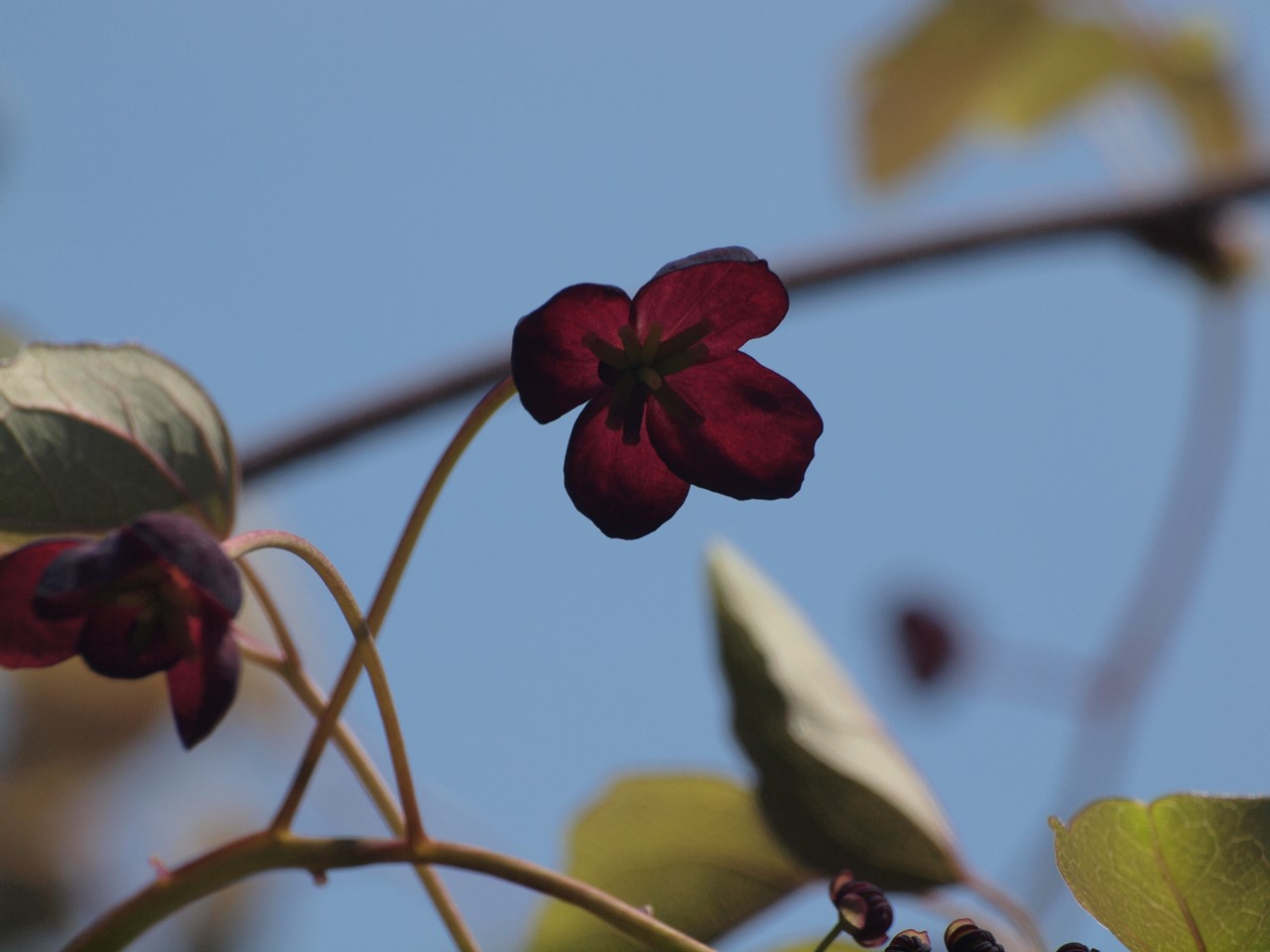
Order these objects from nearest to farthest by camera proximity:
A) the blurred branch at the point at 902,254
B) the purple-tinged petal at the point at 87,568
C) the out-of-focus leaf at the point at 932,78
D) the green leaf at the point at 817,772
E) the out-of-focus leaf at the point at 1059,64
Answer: the purple-tinged petal at the point at 87,568 → the green leaf at the point at 817,772 → the blurred branch at the point at 902,254 → the out-of-focus leaf at the point at 1059,64 → the out-of-focus leaf at the point at 932,78

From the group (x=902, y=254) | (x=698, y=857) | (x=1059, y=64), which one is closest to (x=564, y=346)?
(x=698, y=857)

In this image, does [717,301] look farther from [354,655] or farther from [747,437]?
[354,655]

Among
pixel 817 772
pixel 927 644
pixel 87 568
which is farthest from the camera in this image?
pixel 927 644

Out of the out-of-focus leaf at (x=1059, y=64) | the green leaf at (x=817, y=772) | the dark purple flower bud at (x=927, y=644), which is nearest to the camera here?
the green leaf at (x=817, y=772)

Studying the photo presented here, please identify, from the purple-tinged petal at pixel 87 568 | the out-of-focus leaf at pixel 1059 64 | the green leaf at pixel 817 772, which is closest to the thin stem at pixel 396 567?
the purple-tinged petal at pixel 87 568

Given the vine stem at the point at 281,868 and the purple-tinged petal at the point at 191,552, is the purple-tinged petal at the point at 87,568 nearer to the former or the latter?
the purple-tinged petal at the point at 191,552

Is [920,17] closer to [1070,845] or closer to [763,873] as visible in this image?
[763,873]
